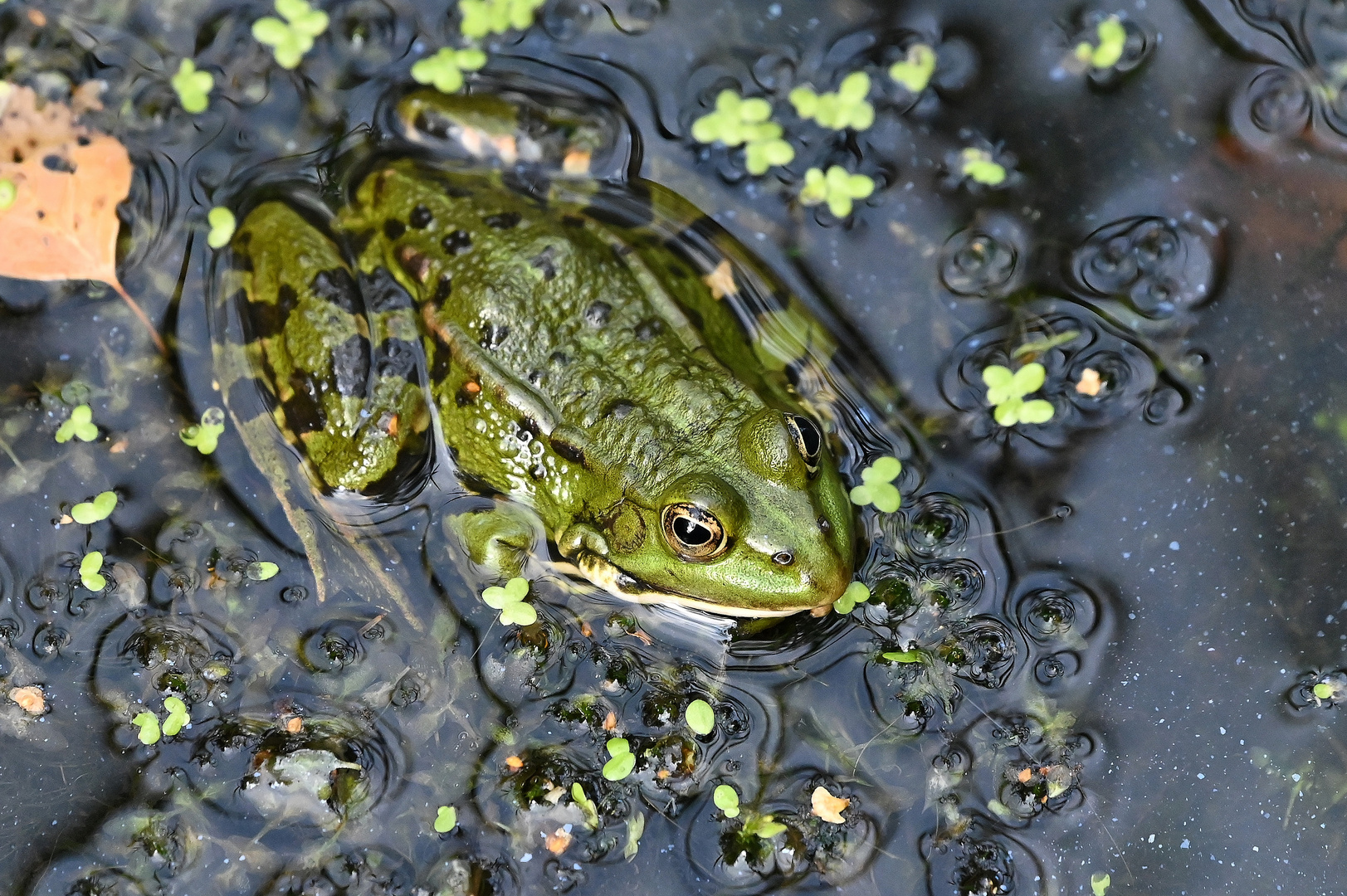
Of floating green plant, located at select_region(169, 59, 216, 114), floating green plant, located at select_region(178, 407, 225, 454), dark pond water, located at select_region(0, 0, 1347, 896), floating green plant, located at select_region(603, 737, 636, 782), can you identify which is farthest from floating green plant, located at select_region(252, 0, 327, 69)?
floating green plant, located at select_region(603, 737, 636, 782)

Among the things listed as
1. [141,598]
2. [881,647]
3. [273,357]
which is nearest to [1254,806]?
[881,647]

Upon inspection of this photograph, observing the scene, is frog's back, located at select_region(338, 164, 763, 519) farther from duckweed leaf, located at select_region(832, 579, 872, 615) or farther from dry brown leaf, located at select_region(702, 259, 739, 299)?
duckweed leaf, located at select_region(832, 579, 872, 615)

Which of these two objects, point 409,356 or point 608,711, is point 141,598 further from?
Result: point 608,711

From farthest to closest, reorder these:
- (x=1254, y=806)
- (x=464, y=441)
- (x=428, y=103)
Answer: (x=428, y=103), (x=464, y=441), (x=1254, y=806)

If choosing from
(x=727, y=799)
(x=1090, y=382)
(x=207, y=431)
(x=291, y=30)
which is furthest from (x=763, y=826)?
(x=291, y=30)

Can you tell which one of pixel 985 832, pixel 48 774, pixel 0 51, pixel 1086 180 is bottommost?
pixel 48 774

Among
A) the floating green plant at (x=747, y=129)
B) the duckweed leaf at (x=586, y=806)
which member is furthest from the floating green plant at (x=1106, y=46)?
the duckweed leaf at (x=586, y=806)

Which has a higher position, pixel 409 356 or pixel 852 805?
pixel 409 356
